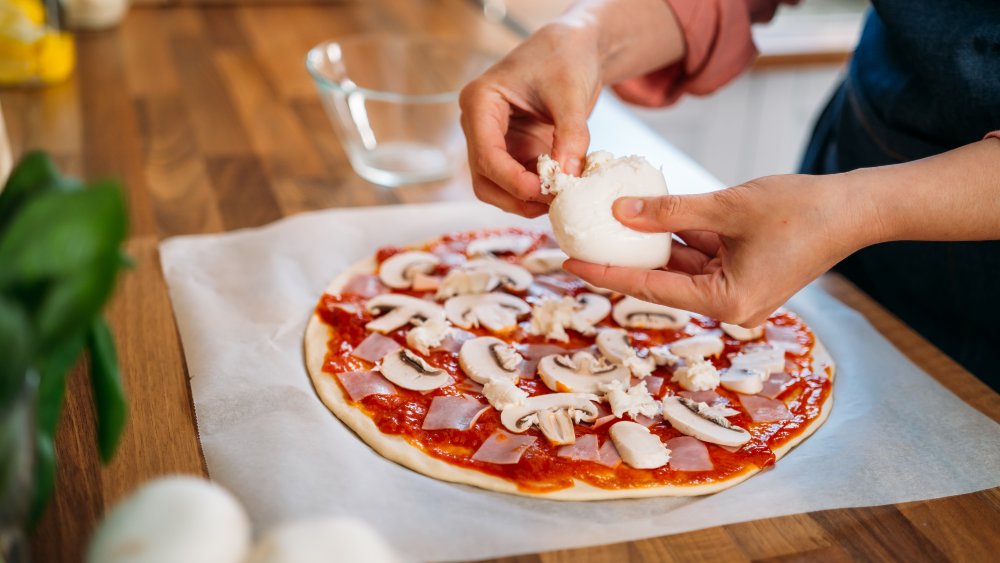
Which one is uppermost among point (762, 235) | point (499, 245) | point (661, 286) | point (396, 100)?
point (762, 235)

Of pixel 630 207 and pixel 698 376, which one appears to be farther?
pixel 698 376

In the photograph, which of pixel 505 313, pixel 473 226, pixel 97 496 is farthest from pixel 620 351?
pixel 97 496

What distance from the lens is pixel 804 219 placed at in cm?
127

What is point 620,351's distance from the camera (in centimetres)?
156

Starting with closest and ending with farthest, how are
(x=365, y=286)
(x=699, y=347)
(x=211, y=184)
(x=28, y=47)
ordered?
(x=699, y=347) < (x=365, y=286) < (x=211, y=184) < (x=28, y=47)

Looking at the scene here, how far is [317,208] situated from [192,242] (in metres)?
0.30

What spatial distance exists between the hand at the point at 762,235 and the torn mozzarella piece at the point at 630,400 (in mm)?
174

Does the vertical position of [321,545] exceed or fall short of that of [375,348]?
it exceeds it

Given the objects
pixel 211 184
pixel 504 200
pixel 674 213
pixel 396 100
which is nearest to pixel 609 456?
pixel 674 213

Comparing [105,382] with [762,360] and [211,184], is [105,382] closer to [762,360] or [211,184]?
[762,360]

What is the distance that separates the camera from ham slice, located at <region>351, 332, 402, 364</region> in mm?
1550

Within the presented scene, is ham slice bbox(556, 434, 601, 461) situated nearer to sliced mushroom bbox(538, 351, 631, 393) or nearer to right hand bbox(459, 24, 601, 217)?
sliced mushroom bbox(538, 351, 631, 393)

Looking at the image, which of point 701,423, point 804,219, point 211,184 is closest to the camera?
point 804,219

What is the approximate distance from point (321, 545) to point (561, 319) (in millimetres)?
913
